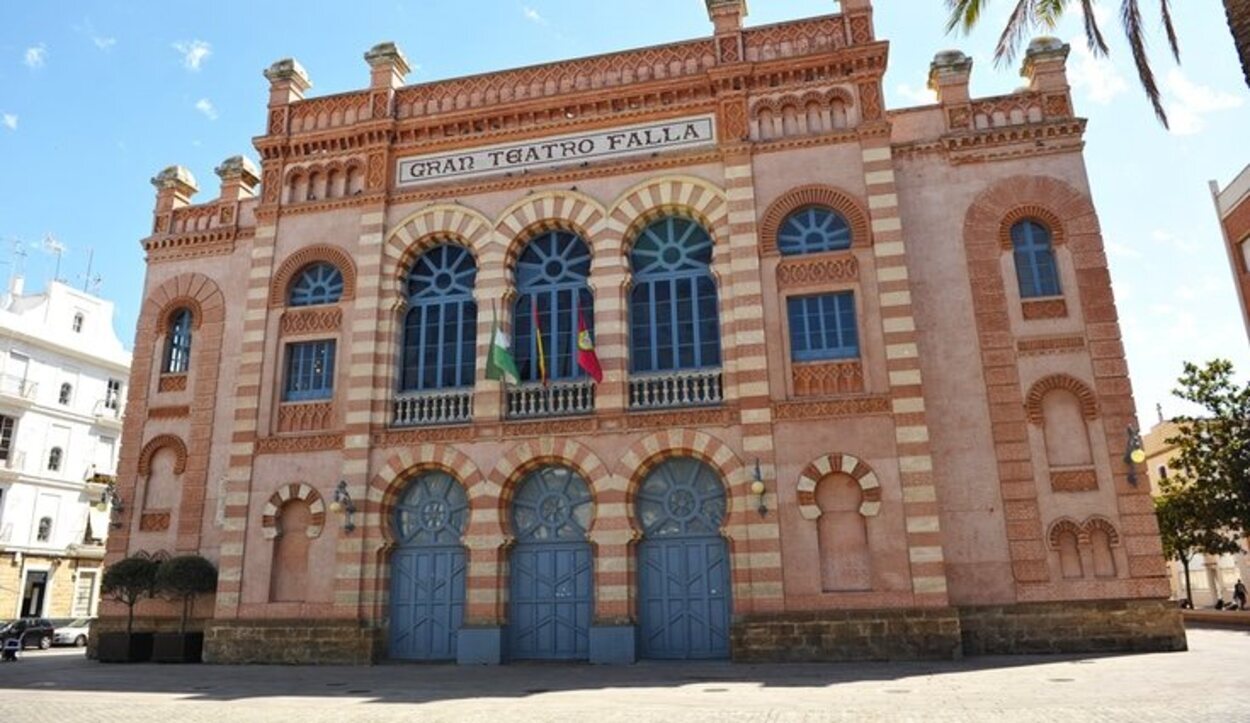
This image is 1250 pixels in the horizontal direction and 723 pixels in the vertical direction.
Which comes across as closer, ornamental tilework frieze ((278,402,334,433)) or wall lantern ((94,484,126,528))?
ornamental tilework frieze ((278,402,334,433))

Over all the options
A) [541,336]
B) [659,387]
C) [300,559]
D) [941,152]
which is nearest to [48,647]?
[300,559]

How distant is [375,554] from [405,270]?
681 centimetres

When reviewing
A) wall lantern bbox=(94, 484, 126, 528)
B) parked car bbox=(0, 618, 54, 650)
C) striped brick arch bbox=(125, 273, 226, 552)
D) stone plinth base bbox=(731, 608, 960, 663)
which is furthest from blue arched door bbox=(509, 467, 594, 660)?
parked car bbox=(0, 618, 54, 650)

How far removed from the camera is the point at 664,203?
19984mm

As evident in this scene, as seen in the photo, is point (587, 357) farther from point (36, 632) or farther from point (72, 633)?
point (72, 633)

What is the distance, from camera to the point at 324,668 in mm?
17938

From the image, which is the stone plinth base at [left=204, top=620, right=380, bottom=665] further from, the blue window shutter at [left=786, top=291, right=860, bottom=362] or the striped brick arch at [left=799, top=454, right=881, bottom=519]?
the blue window shutter at [left=786, top=291, right=860, bottom=362]

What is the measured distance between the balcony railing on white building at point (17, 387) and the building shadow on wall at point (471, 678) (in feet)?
76.2

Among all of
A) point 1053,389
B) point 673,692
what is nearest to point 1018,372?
point 1053,389

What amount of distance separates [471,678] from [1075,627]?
1170 centimetres

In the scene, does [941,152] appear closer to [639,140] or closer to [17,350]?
[639,140]

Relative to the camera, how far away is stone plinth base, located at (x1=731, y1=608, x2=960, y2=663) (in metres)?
16.4

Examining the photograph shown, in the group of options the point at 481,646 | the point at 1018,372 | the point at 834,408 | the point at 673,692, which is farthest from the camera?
the point at 1018,372

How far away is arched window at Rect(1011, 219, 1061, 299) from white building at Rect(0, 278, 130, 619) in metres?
35.3
